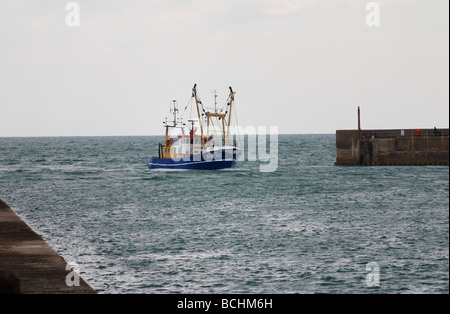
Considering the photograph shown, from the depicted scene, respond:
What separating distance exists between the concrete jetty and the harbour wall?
187 ft

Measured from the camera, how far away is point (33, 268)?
16.7 m

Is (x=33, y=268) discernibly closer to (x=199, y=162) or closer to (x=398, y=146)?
(x=199, y=162)

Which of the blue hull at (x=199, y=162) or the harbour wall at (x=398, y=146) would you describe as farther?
the blue hull at (x=199, y=162)

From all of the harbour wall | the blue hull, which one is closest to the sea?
the harbour wall

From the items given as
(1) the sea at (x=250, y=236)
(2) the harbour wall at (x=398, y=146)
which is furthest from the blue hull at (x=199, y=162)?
(1) the sea at (x=250, y=236)

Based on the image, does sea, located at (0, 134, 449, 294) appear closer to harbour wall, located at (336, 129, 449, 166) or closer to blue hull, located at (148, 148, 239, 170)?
harbour wall, located at (336, 129, 449, 166)

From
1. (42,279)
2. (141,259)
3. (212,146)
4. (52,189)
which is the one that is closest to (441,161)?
(212,146)

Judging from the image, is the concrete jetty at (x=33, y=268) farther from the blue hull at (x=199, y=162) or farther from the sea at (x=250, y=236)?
the blue hull at (x=199, y=162)

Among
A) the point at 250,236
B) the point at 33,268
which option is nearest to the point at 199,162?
the point at 250,236

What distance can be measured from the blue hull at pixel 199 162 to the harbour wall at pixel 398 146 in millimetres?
14285

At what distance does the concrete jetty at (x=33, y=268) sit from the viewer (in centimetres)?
1459

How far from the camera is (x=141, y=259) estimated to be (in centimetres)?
2416

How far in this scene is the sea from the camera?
20.9 meters

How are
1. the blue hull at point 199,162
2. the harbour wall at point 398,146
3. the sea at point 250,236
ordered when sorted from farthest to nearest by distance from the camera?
the blue hull at point 199,162 → the harbour wall at point 398,146 → the sea at point 250,236
